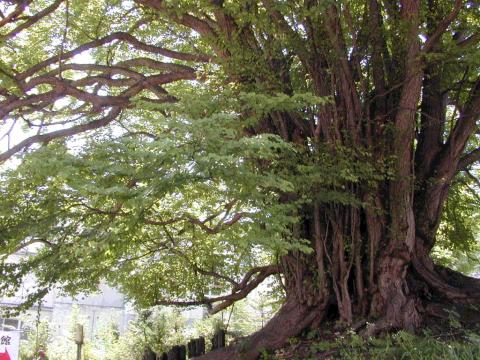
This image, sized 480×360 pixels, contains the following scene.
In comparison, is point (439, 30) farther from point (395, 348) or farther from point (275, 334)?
point (275, 334)

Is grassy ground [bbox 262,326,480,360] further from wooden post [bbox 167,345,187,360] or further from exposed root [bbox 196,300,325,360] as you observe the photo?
wooden post [bbox 167,345,187,360]

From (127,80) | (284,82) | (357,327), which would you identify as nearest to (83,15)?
(127,80)

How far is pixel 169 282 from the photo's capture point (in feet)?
31.9

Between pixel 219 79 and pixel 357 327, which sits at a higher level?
pixel 219 79

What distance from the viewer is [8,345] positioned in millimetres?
6094

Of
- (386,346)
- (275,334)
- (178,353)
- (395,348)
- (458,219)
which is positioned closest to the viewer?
(395,348)

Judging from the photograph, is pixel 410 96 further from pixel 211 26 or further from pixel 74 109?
pixel 74 109

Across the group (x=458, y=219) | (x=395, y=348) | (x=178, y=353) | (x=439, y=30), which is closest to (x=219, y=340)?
(x=178, y=353)

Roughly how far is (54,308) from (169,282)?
51.2 feet

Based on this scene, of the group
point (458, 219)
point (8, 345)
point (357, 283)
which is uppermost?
point (458, 219)

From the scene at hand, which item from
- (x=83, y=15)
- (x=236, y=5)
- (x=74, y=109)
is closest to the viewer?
(x=236, y=5)

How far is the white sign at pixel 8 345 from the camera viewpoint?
6.00 meters

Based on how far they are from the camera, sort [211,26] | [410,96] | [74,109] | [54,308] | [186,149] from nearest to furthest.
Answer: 1. [186,149]
2. [410,96]
3. [211,26]
4. [74,109]
5. [54,308]

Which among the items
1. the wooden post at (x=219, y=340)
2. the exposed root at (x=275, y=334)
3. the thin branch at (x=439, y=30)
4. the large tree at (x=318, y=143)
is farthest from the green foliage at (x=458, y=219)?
A: the wooden post at (x=219, y=340)
